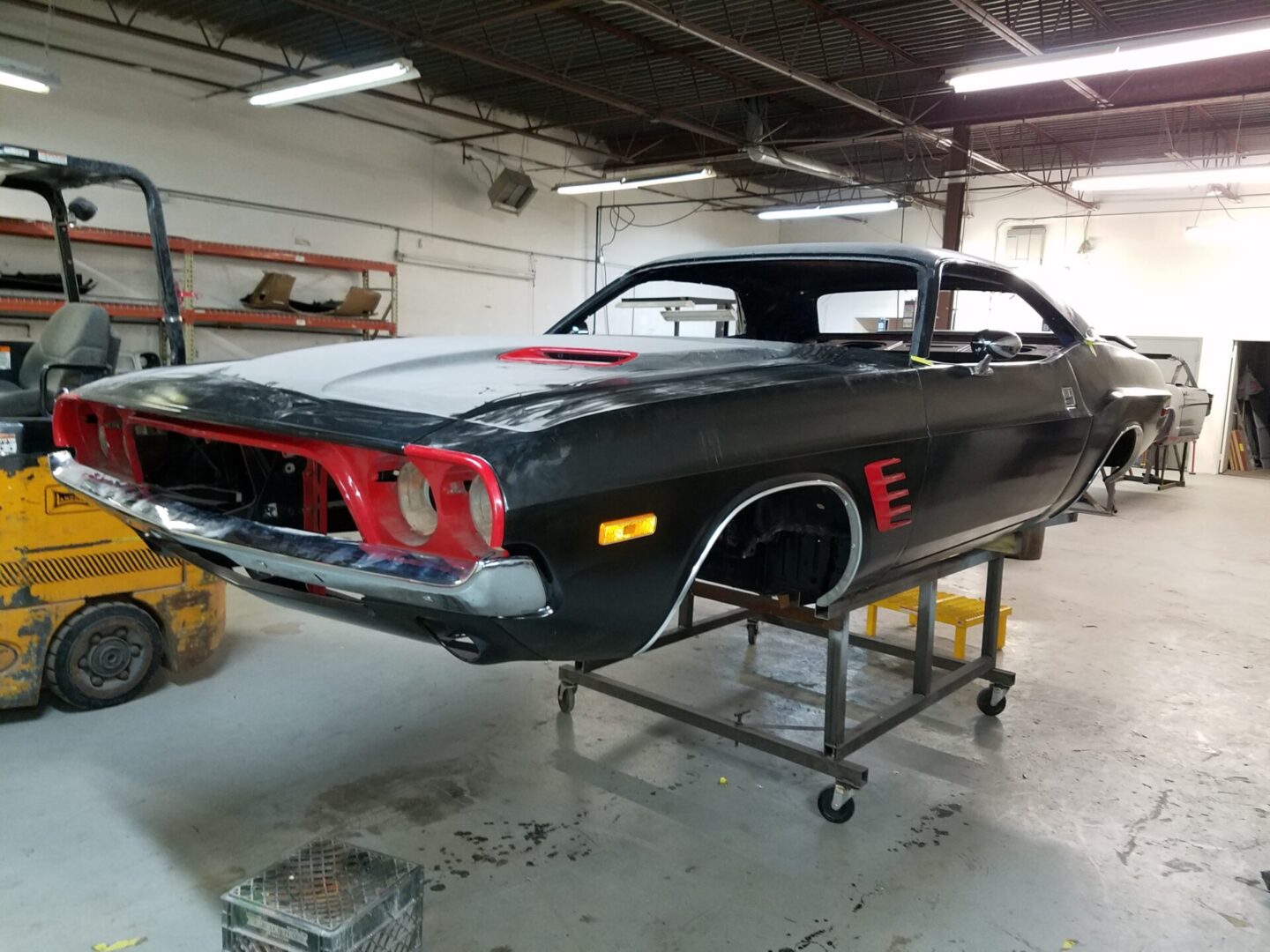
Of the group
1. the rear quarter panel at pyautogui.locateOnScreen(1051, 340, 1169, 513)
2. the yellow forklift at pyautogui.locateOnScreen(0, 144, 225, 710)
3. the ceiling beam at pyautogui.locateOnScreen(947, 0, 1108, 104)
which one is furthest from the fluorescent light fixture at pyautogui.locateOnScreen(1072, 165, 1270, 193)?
the yellow forklift at pyautogui.locateOnScreen(0, 144, 225, 710)

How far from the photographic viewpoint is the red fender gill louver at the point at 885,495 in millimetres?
2189

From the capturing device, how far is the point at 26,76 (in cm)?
600

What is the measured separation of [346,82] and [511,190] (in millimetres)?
4102

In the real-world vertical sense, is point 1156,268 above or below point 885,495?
above

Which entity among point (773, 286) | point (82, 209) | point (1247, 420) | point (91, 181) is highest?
point (91, 181)

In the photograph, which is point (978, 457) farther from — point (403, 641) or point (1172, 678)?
point (403, 641)

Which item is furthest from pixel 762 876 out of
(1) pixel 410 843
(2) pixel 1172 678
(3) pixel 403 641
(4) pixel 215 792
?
(2) pixel 1172 678

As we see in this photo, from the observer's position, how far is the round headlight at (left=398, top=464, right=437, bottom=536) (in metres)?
1.71

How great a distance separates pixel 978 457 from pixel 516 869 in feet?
5.69

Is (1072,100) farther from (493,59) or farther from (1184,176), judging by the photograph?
(493,59)

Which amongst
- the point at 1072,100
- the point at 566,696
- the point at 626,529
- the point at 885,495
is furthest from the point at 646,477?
the point at 1072,100

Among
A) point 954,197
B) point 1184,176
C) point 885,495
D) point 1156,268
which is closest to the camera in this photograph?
point 885,495

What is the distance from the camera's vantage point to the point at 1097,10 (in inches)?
286

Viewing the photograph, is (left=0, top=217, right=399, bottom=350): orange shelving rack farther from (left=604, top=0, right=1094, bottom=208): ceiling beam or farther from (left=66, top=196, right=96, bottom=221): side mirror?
(left=604, top=0, right=1094, bottom=208): ceiling beam
